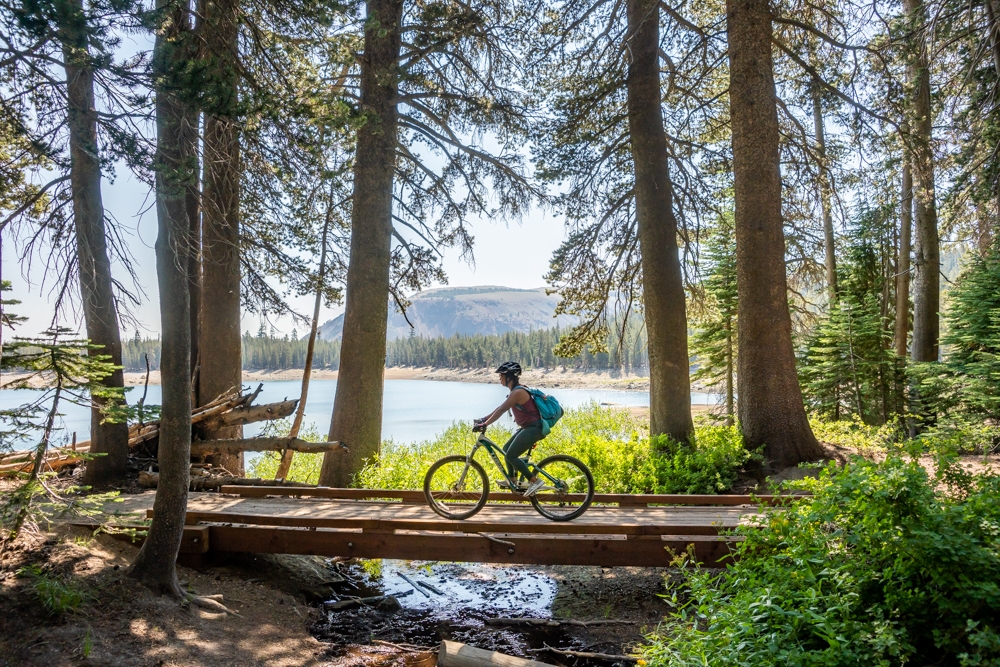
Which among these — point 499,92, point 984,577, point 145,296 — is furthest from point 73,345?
point 499,92

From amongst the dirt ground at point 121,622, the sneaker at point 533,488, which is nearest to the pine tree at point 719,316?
the sneaker at point 533,488

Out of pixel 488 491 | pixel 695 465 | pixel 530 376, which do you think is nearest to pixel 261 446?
pixel 488 491

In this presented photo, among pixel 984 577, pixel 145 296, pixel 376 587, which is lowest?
pixel 376 587

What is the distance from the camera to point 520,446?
6449 millimetres

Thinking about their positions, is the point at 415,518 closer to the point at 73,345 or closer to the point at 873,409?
the point at 73,345

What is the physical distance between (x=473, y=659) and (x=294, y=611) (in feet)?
9.39

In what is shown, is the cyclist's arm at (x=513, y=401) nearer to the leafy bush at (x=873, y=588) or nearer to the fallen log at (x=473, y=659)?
the fallen log at (x=473, y=659)

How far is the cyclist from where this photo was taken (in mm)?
6285

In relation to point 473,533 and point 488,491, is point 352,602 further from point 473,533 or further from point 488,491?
point 488,491

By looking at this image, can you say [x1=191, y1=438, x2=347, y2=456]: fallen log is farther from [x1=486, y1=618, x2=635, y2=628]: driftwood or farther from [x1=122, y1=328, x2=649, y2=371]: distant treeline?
[x1=122, y1=328, x2=649, y2=371]: distant treeline

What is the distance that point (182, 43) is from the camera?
5.41m

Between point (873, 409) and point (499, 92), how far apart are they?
12911 mm

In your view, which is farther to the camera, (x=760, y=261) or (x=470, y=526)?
(x=760, y=261)

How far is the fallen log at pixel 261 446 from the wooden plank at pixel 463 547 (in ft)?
8.12
